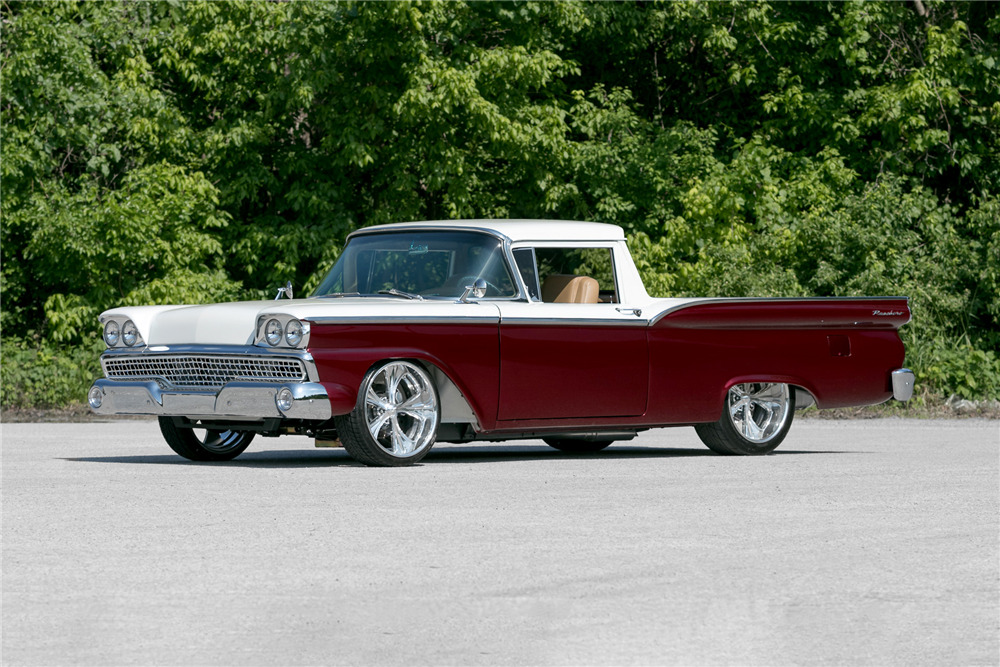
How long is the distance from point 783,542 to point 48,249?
15.7 metres

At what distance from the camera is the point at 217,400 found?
10.5 metres

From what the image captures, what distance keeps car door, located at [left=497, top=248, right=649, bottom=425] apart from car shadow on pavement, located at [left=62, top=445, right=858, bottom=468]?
757 mm

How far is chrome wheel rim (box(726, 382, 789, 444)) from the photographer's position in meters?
12.8

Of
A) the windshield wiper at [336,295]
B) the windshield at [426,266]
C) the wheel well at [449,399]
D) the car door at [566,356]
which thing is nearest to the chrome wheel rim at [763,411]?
the car door at [566,356]

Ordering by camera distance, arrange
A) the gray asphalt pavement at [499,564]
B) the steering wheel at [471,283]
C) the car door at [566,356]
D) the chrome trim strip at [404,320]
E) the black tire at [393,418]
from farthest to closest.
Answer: the steering wheel at [471,283] < the car door at [566,356] < the black tire at [393,418] < the chrome trim strip at [404,320] < the gray asphalt pavement at [499,564]

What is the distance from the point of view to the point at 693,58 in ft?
88.0

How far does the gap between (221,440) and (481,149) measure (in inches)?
476

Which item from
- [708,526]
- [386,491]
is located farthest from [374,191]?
[708,526]

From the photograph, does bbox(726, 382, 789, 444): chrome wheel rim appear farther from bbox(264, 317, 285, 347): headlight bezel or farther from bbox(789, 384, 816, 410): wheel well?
bbox(264, 317, 285, 347): headlight bezel

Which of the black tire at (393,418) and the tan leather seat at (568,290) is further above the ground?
the tan leather seat at (568,290)

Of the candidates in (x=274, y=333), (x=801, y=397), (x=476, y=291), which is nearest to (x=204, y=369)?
(x=274, y=333)

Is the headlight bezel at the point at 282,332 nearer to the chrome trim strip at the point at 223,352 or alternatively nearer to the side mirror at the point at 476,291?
the chrome trim strip at the point at 223,352

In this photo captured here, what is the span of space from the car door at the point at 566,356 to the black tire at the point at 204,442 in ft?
6.74

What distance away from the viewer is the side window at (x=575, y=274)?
11.9 metres
